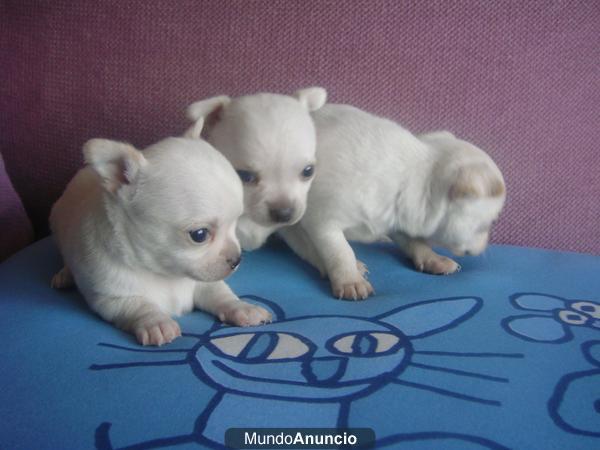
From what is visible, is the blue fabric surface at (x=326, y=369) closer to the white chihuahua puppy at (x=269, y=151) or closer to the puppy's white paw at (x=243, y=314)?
the puppy's white paw at (x=243, y=314)

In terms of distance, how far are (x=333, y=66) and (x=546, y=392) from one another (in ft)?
4.35

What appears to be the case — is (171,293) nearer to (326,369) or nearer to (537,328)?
(326,369)

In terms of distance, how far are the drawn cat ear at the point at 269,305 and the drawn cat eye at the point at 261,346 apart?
0.44 ft

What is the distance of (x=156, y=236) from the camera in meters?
1.33

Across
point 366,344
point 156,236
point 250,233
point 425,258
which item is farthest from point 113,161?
point 425,258

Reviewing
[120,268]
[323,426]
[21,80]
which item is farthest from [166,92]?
[323,426]

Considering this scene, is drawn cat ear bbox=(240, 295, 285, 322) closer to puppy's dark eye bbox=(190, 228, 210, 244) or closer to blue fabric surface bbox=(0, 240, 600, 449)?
blue fabric surface bbox=(0, 240, 600, 449)

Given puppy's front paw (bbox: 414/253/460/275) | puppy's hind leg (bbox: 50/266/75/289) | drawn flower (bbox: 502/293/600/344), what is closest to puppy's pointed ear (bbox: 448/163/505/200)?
puppy's front paw (bbox: 414/253/460/275)

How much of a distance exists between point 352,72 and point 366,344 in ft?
3.63

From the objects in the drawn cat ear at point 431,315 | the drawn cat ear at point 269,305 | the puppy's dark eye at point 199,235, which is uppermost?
the puppy's dark eye at point 199,235

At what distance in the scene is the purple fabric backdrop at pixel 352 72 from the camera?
6.51ft

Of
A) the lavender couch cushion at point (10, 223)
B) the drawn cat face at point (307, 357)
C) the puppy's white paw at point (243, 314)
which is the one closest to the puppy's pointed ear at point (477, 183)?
the drawn cat face at point (307, 357)

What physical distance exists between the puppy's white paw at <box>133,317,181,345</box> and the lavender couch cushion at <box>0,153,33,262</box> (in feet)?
2.46

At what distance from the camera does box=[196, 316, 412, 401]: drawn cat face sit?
110 centimetres
